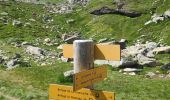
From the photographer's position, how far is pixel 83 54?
13.6m

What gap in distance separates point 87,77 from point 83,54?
0.74 meters

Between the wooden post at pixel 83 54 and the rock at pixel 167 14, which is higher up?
the rock at pixel 167 14

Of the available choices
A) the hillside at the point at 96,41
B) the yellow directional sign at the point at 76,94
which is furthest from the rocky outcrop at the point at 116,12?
the yellow directional sign at the point at 76,94

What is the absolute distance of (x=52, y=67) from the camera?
41.5m

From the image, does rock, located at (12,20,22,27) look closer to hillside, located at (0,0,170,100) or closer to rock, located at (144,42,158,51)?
hillside, located at (0,0,170,100)

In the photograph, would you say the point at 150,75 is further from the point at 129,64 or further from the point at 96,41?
the point at 96,41

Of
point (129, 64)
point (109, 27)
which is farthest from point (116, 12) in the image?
point (129, 64)

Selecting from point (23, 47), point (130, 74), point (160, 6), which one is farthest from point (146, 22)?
point (130, 74)

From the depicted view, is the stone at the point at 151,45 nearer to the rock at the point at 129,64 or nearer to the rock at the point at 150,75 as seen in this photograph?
Answer: the rock at the point at 129,64

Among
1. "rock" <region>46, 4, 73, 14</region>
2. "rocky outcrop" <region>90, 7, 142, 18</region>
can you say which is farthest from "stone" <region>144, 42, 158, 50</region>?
"rock" <region>46, 4, 73, 14</region>

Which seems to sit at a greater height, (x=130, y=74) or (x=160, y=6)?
(x=160, y=6)

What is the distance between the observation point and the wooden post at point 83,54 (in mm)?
13604

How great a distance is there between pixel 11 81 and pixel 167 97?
12.3m

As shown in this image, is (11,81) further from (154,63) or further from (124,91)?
(154,63)
